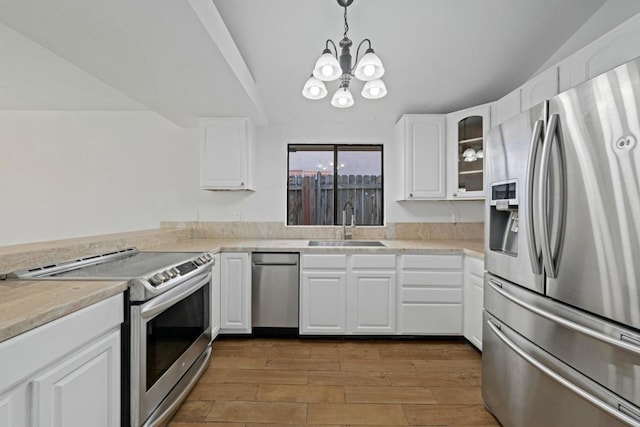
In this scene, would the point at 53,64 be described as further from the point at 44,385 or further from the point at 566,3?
the point at 566,3

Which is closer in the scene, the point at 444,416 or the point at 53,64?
the point at 444,416

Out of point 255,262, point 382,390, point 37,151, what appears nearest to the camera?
point 382,390

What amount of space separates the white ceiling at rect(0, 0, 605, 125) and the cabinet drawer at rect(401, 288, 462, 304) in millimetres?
1907

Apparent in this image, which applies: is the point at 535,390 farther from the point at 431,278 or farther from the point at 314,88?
the point at 314,88

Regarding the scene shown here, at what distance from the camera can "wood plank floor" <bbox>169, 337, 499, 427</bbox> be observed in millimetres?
1765

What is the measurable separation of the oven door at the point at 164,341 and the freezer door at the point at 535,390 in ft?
5.85

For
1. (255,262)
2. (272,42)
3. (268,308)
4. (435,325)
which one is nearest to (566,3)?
(272,42)

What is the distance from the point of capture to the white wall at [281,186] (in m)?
3.49

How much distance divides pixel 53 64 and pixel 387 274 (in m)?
A: 3.51

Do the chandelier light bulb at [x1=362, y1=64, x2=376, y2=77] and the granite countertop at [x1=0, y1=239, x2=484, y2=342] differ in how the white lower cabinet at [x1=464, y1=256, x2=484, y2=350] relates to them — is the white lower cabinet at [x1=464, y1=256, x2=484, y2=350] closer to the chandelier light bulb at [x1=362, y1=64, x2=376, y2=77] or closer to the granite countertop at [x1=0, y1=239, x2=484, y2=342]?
the chandelier light bulb at [x1=362, y1=64, x2=376, y2=77]

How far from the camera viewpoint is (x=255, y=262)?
2.81m

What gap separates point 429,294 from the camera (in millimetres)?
2754

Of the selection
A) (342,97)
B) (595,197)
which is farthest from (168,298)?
(595,197)

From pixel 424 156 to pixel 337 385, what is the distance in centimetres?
A: 230
